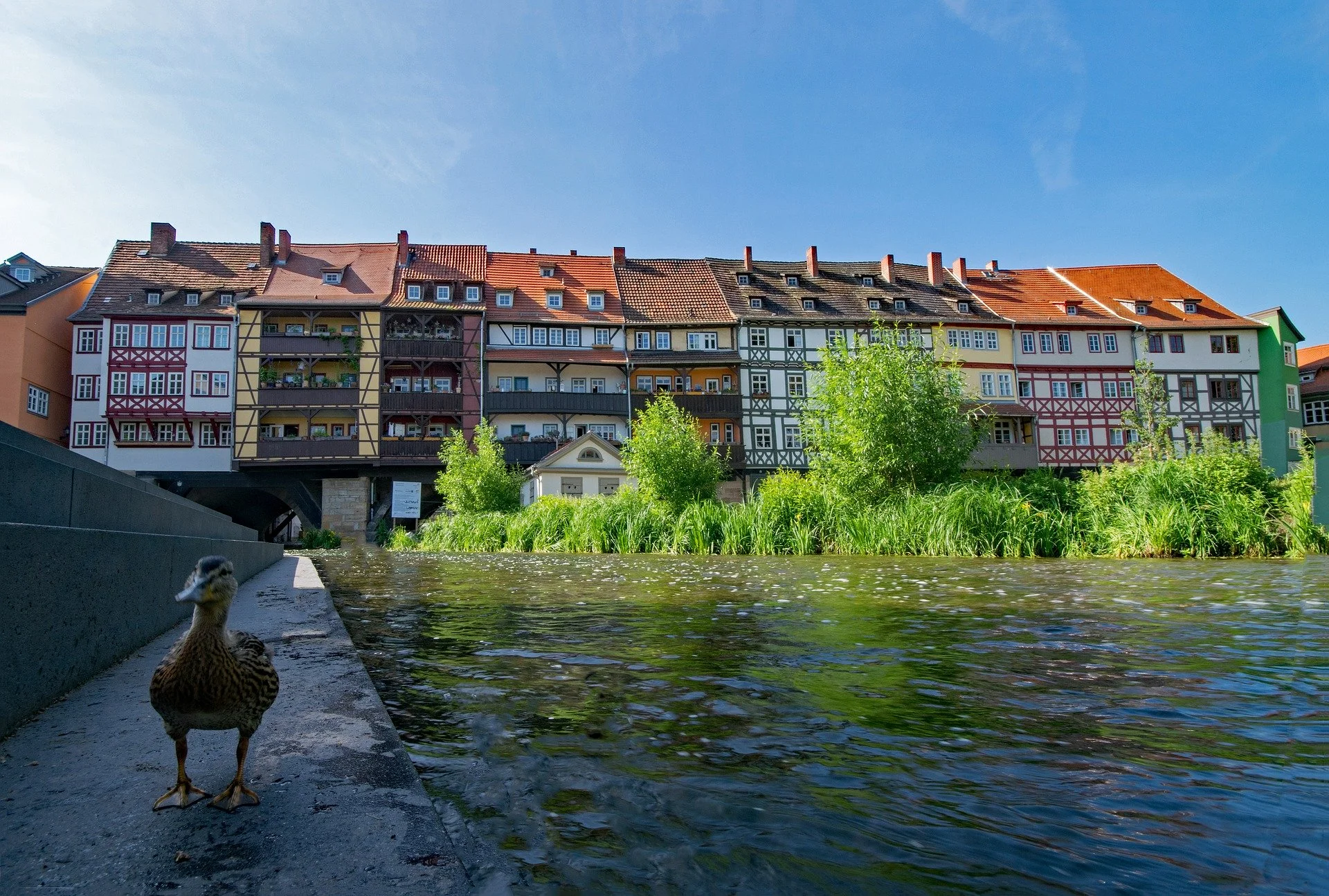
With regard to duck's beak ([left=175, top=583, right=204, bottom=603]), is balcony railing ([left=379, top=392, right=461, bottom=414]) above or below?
above

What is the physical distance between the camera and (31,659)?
3.33 metres

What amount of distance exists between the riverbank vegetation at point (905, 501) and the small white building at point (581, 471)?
516cm

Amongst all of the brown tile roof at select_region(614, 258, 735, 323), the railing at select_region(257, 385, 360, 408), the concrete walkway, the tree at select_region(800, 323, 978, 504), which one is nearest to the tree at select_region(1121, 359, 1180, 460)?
the tree at select_region(800, 323, 978, 504)

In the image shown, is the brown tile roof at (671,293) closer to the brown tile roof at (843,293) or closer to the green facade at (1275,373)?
the brown tile roof at (843,293)

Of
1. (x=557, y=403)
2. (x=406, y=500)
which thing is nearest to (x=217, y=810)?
(x=406, y=500)

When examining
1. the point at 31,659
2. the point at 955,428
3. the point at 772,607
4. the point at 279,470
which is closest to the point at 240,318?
the point at 279,470

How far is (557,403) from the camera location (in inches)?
1748

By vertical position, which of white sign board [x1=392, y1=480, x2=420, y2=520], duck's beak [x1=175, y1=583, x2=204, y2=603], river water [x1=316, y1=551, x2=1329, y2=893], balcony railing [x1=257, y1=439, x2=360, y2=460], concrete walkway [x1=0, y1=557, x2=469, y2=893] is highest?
balcony railing [x1=257, y1=439, x2=360, y2=460]

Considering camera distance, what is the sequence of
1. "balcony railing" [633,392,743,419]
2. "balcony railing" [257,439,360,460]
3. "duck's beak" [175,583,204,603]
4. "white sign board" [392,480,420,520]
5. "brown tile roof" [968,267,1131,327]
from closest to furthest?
"duck's beak" [175,583,204,603]
"white sign board" [392,480,420,520]
"balcony railing" [257,439,360,460]
"balcony railing" [633,392,743,419]
"brown tile roof" [968,267,1131,327]

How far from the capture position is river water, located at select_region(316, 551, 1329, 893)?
2.49 meters

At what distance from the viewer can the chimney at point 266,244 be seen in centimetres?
4800

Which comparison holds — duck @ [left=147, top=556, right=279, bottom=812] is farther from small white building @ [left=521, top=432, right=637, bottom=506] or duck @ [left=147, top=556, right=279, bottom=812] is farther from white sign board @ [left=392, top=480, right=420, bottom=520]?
white sign board @ [left=392, top=480, right=420, bottom=520]

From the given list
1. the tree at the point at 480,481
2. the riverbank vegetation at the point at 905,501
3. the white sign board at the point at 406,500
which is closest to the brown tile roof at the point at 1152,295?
the riverbank vegetation at the point at 905,501

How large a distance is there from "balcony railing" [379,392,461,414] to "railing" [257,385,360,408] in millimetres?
1582
